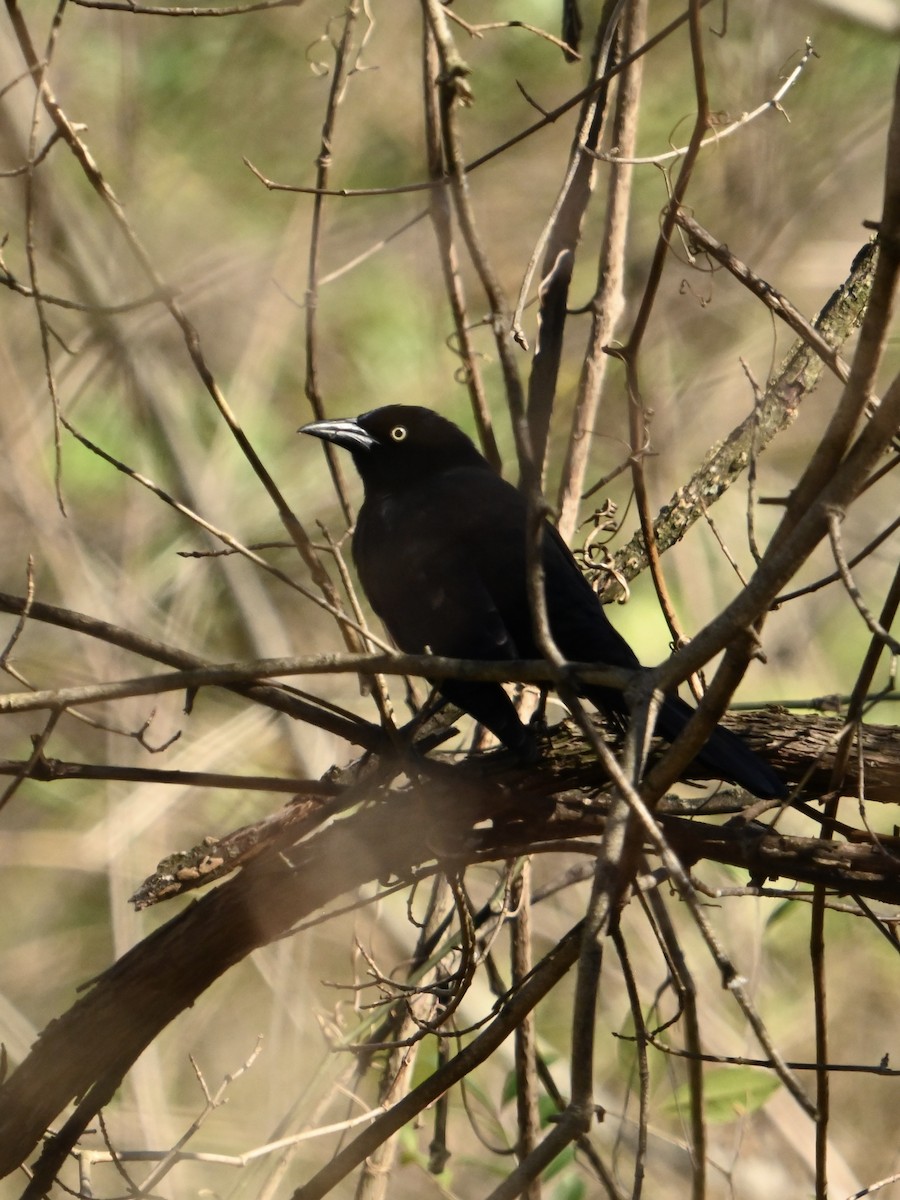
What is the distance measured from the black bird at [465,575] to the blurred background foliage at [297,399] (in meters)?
1.16

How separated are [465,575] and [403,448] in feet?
3.07

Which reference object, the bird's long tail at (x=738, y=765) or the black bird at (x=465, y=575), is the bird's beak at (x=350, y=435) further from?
the bird's long tail at (x=738, y=765)

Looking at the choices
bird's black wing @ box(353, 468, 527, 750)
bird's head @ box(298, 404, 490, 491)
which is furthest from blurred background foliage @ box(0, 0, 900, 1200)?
bird's black wing @ box(353, 468, 527, 750)

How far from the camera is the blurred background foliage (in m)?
5.62

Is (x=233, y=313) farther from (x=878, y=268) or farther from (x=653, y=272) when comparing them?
(x=878, y=268)

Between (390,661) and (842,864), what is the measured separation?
1.17 metres

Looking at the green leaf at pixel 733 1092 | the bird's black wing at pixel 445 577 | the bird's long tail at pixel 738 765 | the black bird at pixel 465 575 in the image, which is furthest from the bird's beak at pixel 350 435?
the green leaf at pixel 733 1092

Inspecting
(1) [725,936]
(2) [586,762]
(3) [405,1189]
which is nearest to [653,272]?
(2) [586,762]

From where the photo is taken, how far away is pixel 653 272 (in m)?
2.69

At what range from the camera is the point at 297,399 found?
24.8ft

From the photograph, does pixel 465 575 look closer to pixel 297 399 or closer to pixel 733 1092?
pixel 733 1092

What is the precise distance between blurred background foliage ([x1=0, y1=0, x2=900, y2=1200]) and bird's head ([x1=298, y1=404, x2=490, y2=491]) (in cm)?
108

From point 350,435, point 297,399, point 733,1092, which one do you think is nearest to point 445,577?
point 350,435

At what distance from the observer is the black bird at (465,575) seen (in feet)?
10.5
